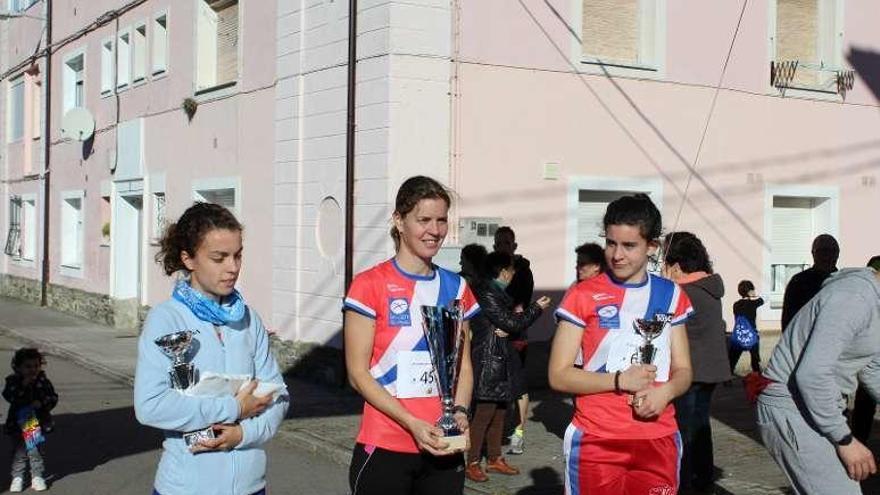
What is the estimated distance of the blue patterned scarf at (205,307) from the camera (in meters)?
4.01

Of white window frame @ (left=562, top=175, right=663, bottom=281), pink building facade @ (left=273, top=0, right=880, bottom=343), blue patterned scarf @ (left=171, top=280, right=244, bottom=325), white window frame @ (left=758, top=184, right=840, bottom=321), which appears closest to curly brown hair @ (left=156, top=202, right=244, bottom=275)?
blue patterned scarf @ (left=171, top=280, right=244, bottom=325)

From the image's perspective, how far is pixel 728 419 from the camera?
11.1 meters

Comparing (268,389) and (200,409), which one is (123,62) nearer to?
(268,389)

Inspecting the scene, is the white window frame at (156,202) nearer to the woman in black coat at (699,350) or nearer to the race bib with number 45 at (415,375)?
the woman in black coat at (699,350)

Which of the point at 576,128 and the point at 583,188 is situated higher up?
the point at 576,128

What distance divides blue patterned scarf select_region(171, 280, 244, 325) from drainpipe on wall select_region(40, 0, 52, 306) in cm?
2323

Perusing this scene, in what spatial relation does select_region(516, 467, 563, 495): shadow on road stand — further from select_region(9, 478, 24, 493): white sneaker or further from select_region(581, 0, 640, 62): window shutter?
select_region(581, 0, 640, 62): window shutter

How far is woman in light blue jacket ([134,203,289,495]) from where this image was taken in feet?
12.7

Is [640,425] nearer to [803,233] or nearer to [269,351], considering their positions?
[269,351]

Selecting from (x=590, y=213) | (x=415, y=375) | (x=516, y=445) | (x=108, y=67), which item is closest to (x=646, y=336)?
(x=415, y=375)

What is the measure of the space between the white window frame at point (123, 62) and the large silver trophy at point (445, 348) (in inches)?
701

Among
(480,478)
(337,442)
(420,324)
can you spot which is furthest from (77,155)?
(420,324)

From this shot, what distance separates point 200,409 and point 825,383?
2.34 m

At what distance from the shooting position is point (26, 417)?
841cm
